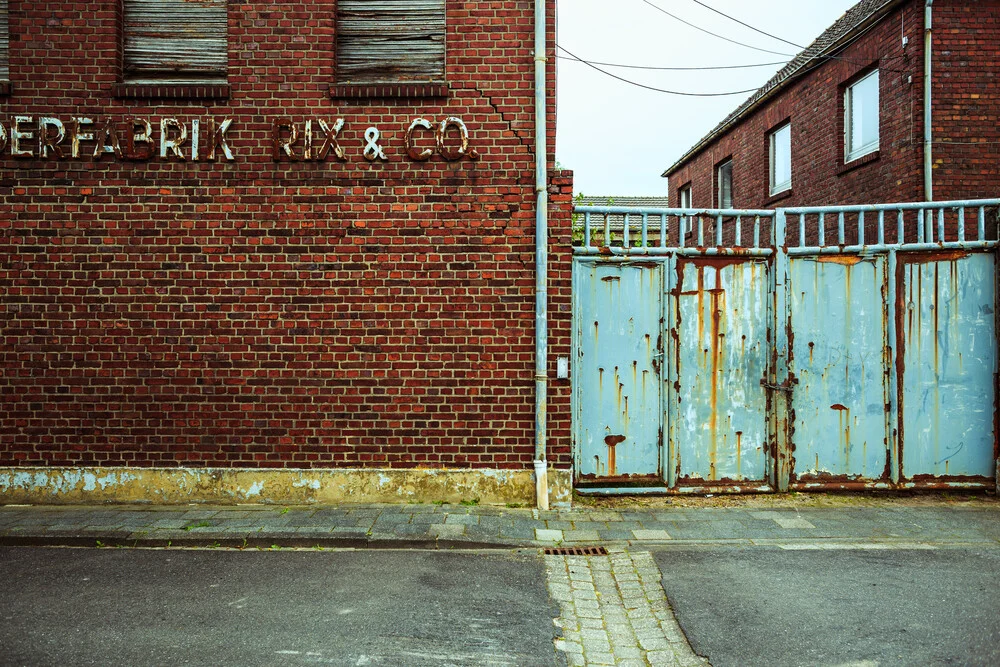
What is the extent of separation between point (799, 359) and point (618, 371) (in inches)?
70.4

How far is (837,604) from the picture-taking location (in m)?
4.51

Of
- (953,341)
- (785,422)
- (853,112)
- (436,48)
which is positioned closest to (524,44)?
(436,48)

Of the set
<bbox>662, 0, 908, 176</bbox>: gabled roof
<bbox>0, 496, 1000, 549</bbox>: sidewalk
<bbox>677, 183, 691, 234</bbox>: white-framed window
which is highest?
<bbox>662, 0, 908, 176</bbox>: gabled roof

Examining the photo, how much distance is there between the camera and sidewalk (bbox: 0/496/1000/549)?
5766 mm

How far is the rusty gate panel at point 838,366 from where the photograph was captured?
→ 7215 mm

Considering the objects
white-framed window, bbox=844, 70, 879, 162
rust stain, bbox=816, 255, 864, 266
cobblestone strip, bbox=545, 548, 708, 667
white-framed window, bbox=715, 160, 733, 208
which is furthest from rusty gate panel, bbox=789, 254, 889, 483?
white-framed window, bbox=715, 160, 733, 208

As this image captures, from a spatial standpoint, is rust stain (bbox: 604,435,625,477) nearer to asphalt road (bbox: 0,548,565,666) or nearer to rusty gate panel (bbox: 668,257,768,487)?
rusty gate panel (bbox: 668,257,768,487)

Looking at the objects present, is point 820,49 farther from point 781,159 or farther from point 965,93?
point 965,93

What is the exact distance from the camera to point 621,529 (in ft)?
20.3

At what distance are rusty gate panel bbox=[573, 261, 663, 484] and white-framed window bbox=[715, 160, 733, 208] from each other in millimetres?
11962

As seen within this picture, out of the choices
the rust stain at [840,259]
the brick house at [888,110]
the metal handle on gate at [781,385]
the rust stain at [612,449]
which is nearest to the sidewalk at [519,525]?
the rust stain at [612,449]

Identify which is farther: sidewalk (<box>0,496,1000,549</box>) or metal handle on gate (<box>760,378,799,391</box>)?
metal handle on gate (<box>760,378,799,391</box>)

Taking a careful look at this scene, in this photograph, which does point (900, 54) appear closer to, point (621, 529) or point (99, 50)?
point (621, 529)

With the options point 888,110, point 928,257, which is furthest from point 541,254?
point 888,110
